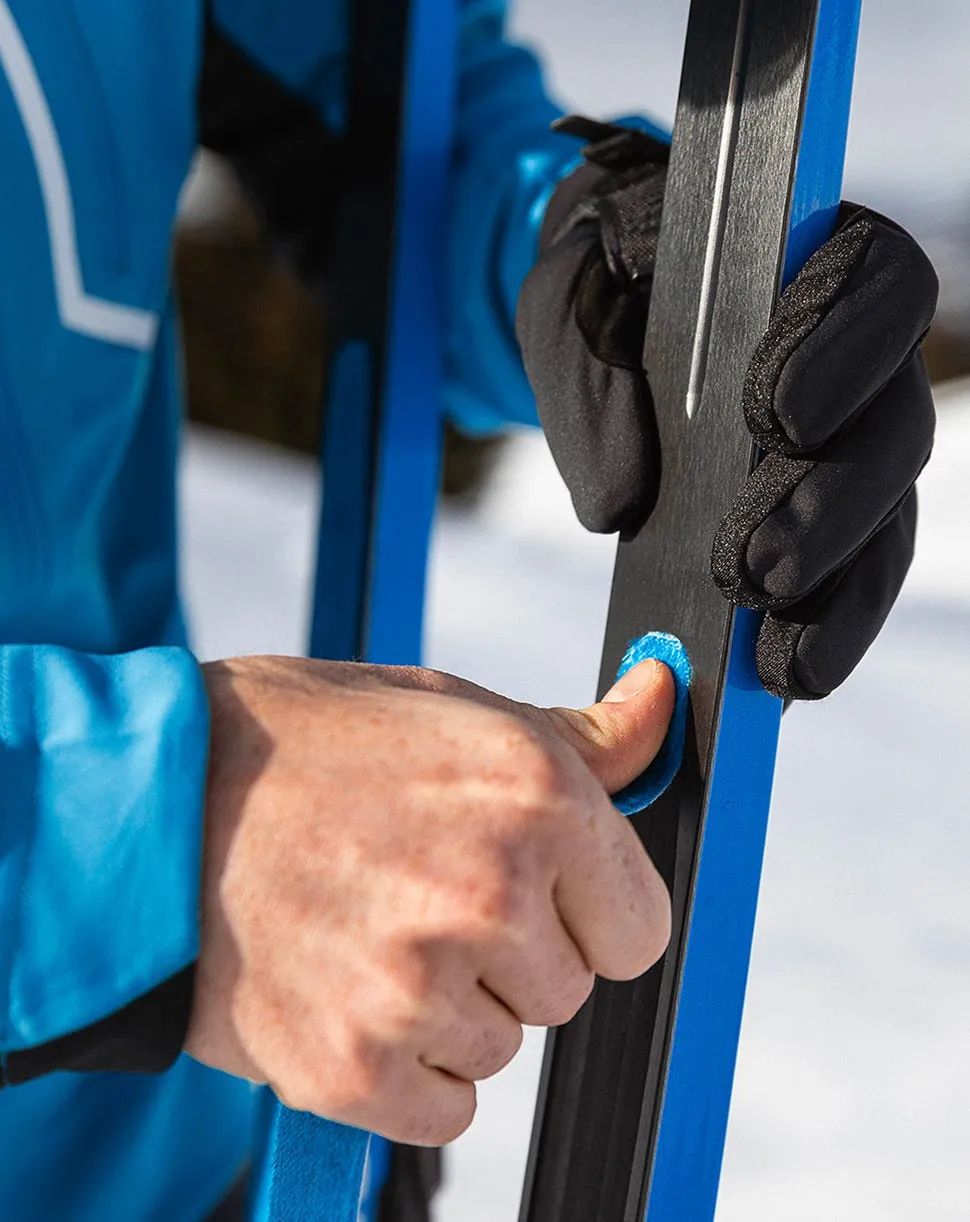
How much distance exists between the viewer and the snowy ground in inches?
30.5

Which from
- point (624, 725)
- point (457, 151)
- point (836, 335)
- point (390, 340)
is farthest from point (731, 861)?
point (457, 151)

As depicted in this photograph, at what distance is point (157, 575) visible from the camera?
2.64ft

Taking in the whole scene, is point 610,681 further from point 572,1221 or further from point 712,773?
point 572,1221

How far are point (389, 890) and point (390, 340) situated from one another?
524mm

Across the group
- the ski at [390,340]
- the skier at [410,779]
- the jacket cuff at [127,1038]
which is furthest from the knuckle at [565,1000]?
the ski at [390,340]

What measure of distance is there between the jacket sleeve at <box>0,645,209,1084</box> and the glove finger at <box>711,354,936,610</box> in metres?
0.20

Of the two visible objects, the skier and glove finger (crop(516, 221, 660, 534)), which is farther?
glove finger (crop(516, 221, 660, 534))

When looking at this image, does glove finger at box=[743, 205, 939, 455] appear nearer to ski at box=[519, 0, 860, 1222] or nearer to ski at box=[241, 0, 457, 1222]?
ski at box=[519, 0, 860, 1222]

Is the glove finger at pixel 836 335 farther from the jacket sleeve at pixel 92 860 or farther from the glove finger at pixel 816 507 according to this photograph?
the jacket sleeve at pixel 92 860

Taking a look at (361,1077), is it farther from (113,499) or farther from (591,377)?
(113,499)

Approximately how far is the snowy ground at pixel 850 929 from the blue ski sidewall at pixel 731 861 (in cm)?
30

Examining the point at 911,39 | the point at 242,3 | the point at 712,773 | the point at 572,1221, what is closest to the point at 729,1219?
the point at 572,1221

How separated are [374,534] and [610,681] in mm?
348

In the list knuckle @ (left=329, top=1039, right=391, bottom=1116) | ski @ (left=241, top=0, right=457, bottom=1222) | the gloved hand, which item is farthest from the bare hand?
ski @ (left=241, top=0, right=457, bottom=1222)
